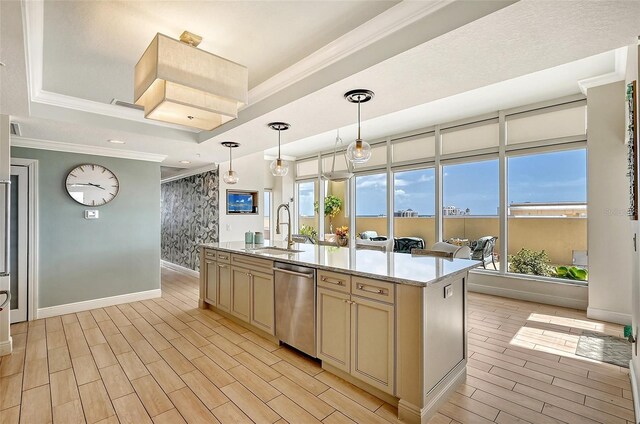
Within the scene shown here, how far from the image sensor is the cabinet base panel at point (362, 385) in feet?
7.20

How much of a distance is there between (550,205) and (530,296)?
143cm

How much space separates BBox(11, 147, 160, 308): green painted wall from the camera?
4.22 metres

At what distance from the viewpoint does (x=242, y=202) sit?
6512mm

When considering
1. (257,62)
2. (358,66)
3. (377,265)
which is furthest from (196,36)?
(377,265)

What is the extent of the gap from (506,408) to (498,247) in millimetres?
3538

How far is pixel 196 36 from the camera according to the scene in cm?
232

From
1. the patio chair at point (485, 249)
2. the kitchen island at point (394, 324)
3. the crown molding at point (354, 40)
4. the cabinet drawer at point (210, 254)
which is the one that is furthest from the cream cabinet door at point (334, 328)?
the patio chair at point (485, 249)

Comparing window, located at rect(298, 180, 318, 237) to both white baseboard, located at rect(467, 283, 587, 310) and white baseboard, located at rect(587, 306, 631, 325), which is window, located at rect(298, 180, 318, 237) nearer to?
white baseboard, located at rect(467, 283, 587, 310)

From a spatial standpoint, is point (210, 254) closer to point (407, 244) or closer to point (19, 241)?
point (19, 241)

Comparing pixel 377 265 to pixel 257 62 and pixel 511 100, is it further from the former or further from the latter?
pixel 511 100

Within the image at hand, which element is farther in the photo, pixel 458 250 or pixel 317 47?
pixel 458 250

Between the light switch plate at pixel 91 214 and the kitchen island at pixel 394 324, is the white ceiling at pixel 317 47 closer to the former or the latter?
the light switch plate at pixel 91 214

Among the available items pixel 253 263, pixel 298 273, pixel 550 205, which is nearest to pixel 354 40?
pixel 298 273

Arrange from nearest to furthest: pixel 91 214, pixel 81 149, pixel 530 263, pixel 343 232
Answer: pixel 81 149 → pixel 91 214 → pixel 530 263 → pixel 343 232
